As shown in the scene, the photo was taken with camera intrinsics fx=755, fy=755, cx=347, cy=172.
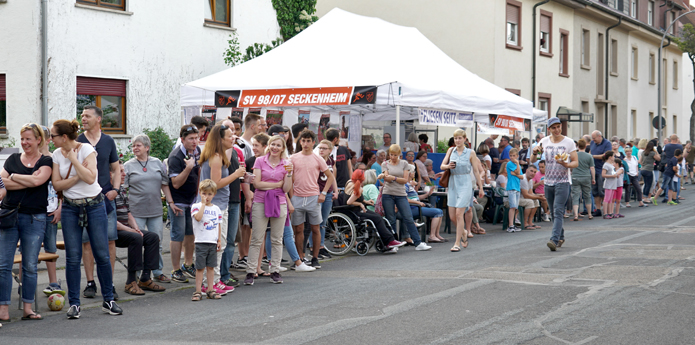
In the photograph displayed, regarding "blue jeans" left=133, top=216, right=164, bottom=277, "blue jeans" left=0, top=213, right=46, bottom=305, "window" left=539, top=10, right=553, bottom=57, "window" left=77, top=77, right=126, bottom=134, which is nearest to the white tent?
"window" left=77, top=77, right=126, bottom=134

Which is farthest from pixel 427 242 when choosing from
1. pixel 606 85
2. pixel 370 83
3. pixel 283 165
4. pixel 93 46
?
pixel 606 85

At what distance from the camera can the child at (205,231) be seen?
793 cm

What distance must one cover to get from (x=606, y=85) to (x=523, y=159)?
19.8m

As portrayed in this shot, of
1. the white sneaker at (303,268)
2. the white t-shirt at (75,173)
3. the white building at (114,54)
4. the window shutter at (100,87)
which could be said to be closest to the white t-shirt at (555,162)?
the white sneaker at (303,268)

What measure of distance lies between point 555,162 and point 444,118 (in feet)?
11.4

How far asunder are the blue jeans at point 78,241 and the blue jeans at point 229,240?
171 cm

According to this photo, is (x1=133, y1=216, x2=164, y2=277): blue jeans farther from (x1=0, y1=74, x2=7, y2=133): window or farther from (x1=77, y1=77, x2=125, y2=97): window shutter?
(x1=77, y1=77, x2=125, y2=97): window shutter

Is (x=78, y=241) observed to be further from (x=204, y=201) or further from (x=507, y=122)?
(x=507, y=122)

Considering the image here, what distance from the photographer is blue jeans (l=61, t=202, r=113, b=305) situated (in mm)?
7129

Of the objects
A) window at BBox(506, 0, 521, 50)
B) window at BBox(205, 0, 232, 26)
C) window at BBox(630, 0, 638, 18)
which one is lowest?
window at BBox(205, 0, 232, 26)

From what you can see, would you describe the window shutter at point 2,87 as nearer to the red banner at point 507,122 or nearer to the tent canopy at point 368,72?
the tent canopy at point 368,72

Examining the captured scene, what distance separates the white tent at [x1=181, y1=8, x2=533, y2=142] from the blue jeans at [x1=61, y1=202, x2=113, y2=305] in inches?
275

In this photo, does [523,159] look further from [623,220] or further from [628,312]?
[628,312]

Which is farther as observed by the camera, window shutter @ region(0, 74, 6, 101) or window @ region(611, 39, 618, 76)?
window @ region(611, 39, 618, 76)
